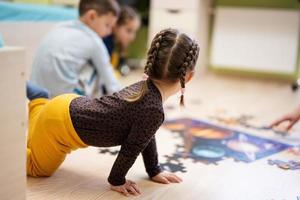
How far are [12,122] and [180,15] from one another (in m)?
2.56

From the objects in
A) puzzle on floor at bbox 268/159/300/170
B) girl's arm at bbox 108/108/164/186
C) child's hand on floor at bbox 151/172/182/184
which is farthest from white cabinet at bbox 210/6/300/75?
girl's arm at bbox 108/108/164/186

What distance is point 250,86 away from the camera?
317cm

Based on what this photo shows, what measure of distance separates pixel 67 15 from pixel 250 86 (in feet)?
4.83

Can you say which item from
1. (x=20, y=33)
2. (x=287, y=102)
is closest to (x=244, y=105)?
(x=287, y=102)

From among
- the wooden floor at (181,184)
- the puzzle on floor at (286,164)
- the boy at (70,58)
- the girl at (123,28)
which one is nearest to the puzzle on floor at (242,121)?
the wooden floor at (181,184)

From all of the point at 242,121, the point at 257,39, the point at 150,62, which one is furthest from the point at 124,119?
the point at 257,39

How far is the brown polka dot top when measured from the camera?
1167 mm

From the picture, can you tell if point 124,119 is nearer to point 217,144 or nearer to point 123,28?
point 217,144

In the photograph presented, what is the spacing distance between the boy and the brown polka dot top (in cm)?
74

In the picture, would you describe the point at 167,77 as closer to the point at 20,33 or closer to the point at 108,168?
the point at 108,168

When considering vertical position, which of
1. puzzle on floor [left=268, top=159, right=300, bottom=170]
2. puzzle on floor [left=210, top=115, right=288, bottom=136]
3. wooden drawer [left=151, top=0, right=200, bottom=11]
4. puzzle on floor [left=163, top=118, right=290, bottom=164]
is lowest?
puzzle on floor [left=210, top=115, right=288, bottom=136]

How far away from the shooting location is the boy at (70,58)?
1.98 metres

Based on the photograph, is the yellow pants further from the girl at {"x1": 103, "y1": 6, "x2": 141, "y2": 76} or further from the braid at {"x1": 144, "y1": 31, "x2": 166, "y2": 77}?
the girl at {"x1": 103, "y1": 6, "x2": 141, "y2": 76}

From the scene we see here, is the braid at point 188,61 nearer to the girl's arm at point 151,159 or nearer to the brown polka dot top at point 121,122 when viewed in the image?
the brown polka dot top at point 121,122
